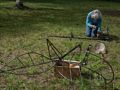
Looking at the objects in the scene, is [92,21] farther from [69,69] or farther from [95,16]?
[69,69]

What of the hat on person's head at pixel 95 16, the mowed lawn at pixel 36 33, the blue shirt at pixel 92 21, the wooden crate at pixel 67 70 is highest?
the hat on person's head at pixel 95 16

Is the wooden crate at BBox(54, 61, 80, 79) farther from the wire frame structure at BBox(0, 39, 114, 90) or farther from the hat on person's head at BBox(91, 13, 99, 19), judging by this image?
the hat on person's head at BBox(91, 13, 99, 19)

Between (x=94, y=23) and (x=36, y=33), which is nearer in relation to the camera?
(x=94, y=23)

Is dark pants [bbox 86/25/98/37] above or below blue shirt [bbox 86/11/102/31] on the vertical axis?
below

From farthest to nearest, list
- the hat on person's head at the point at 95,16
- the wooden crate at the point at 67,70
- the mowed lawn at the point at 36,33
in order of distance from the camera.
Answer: the hat on person's head at the point at 95,16 < the mowed lawn at the point at 36,33 < the wooden crate at the point at 67,70

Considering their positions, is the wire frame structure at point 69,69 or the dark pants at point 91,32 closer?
the wire frame structure at point 69,69

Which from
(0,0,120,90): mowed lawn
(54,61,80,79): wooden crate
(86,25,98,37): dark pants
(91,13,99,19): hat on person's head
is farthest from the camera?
(86,25,98,37): dark pants

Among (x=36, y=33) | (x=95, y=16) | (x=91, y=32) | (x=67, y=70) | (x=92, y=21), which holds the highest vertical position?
(x=95, y=16)

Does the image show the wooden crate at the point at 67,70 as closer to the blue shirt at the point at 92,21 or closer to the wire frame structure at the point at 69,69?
the wire frame structure at the point at 69,69

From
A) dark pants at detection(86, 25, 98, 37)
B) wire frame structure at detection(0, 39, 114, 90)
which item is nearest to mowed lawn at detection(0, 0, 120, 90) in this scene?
wire frame structure at detection(0, 39, 114, 90)

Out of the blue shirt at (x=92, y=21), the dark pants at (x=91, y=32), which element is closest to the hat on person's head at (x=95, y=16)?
the blue shirt at (x=92, y=21)

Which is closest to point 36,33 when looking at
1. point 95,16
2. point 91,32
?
point 91,32

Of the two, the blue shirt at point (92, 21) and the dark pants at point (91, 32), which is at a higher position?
the blue shirt at point (92, 21)

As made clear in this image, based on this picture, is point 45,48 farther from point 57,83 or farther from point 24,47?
point 57,83
